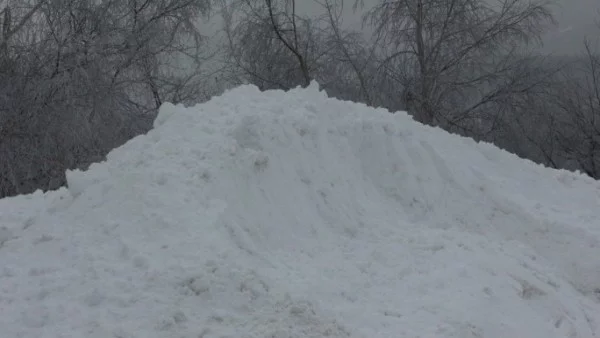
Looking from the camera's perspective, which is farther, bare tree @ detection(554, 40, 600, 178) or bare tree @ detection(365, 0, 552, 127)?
bare tree @ detection(554, 40, 600, 178)

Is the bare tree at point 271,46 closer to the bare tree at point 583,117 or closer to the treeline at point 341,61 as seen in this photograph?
the treeline at point 341,61

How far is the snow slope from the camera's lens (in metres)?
3.83

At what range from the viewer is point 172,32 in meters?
15.6

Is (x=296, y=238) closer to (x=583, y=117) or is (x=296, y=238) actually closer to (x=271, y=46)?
(x=271, y=46)

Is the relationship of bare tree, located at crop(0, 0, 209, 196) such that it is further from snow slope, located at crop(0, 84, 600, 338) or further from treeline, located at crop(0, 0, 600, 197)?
snow slope, located at crop(0, 84, 600, 338)

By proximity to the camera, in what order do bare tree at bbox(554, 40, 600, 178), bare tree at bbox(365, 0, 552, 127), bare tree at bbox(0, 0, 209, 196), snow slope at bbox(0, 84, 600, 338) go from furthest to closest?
1. bare tree at bbox(554, 40, 600, 178)
2. bare tree at bbox(365, 0, 552, 127)
3. bare tree at bbox(0, 0, 209, 196)
4. snow slope at bbox(0, 84, 600, 338)

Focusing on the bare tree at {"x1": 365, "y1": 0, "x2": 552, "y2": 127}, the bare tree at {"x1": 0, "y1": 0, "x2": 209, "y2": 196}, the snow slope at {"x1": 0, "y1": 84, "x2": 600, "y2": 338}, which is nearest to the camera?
the snow slope at {"x1": 0, "y1": 84, "x2": 600, "y2": 338}

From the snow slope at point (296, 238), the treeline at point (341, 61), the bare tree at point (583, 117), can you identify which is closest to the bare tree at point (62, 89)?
the treeline at point (341, 61)

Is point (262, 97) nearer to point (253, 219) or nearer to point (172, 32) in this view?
point (253, 219)

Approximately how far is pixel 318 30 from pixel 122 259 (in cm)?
1473

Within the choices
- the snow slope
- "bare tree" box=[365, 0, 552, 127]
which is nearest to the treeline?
"bare tree" box=[365, 0, 552, 127]

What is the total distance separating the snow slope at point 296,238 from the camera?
12.6 ft

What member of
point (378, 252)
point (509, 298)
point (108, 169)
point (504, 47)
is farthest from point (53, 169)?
point (504, 47)

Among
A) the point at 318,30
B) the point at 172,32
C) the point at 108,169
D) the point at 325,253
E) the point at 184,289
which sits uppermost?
the point at 318,30
